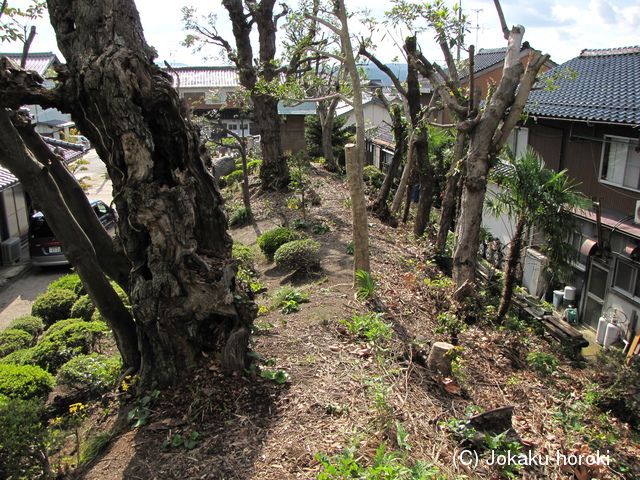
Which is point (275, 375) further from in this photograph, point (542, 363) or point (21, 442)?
point (542, 363)

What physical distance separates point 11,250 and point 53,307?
24.1 feet

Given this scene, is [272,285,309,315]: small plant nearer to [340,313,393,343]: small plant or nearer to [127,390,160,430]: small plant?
[340,313,393,343]: small plant

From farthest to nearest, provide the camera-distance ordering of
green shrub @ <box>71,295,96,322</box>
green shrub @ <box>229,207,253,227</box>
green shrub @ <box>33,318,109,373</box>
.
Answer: green shrub @ <box>229,207,253,227</box>
green shrub @ <box>71,295,96,322</box>
green shrub @ <box>33,318,109,373</box>

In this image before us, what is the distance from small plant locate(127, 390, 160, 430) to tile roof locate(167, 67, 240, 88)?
4098 cm

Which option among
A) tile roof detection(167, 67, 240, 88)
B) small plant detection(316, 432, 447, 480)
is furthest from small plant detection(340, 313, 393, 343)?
tile roof detection(167, 67, 240, 88)

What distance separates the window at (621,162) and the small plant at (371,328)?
907 centimetres

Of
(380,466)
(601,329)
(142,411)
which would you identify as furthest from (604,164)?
(142,411)

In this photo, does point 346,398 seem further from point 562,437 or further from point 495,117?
point 495,117

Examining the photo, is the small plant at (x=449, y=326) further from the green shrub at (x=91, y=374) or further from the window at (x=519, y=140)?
the window at (x=519, y=140)

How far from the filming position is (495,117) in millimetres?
9258

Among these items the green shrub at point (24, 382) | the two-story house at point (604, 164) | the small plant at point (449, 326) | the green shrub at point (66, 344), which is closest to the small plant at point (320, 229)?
the small plant at point (449, 326)

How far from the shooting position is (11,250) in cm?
1606

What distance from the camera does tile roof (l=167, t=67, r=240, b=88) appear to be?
143ft

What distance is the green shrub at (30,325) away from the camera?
9430 millimetres
